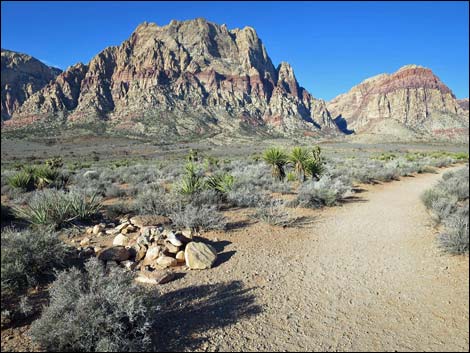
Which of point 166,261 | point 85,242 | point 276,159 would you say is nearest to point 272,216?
point 166,261

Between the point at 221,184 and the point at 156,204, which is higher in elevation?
the point at 221,184

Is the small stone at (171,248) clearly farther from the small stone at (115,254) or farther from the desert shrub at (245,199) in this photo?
the desert shrub at (245,199)

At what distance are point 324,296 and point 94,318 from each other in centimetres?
310

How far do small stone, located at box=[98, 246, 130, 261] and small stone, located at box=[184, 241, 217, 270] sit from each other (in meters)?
1.09

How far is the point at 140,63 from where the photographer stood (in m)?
175

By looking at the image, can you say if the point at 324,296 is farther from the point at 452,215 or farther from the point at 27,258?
the point at 452,215

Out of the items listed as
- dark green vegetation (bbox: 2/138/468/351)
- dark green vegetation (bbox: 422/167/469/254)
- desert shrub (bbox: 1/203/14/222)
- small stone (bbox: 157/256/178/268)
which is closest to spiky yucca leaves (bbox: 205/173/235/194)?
dark green vegetation (bbox: 2/138/468/351)

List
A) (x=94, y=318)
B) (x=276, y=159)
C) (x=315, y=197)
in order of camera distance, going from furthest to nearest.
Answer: (x=276, y=159) < (x=315, y=197) < (x=94, y=318)

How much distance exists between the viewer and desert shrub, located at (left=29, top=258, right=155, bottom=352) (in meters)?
3.08

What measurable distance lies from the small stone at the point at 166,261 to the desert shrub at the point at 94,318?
1.51 metres

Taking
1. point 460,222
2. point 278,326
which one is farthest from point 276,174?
point 278,326

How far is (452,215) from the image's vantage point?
23.1 ft

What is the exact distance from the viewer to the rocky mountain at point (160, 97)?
124 metres

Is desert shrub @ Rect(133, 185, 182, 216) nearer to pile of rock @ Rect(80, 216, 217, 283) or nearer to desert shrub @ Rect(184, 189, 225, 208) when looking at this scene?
desert shrub @ Rect(184, 189, 225, 208)
